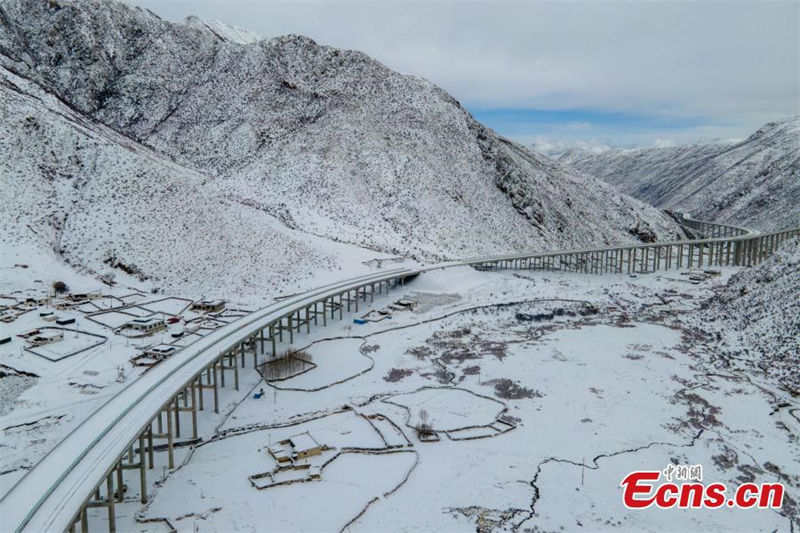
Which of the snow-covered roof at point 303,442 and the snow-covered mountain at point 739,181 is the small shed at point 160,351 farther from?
the snow-covered mountain at point 739,181

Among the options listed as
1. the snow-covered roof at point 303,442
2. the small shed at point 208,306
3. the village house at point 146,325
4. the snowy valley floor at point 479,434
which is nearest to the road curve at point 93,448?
the snowy valley floor at point 479,434

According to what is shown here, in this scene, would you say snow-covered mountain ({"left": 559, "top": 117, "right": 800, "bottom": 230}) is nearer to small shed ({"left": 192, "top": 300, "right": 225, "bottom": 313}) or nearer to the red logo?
the red logo

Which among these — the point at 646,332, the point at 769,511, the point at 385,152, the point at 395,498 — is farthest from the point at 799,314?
the point at 385,152

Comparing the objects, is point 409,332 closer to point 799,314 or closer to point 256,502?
point 256,502

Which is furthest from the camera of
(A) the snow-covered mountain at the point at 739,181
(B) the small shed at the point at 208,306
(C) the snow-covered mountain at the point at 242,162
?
(A) the snow-covered mountain at the point at 739,181

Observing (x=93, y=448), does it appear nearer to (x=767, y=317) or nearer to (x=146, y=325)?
(x=146, y=325)

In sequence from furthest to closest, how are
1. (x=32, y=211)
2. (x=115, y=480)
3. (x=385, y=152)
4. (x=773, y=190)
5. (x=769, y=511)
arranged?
Result: (x=773, y=190) → (x=385, y=152) → (x=32, y=211) → (x=115, y=480) → (x=769, y=511)
